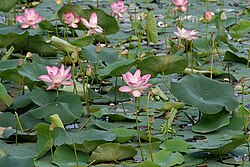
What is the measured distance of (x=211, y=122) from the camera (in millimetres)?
2473

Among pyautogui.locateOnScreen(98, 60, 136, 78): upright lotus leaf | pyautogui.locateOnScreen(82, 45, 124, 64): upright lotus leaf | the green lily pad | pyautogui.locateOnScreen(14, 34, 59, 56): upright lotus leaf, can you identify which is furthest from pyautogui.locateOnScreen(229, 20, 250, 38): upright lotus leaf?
the green lily pad

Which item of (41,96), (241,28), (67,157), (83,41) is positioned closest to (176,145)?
(67,157)

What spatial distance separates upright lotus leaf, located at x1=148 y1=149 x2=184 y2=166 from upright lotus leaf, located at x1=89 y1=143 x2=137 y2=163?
9 centimetres

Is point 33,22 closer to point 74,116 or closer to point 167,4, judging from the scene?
point 74,116

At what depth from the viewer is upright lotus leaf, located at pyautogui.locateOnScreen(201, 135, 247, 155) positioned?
2.11 m

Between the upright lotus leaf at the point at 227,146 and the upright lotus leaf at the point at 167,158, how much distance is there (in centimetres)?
8

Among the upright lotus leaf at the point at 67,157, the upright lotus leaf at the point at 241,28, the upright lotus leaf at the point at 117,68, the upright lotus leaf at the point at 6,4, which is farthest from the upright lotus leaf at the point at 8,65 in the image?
the upright lotus leaf at the point at 241,28

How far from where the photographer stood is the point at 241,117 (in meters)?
2.49

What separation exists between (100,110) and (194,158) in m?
0.55

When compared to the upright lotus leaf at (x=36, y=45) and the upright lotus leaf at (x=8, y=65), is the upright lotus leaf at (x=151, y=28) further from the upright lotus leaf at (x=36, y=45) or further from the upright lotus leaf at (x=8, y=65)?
the upright lotus leaf at (x=8, y=65)

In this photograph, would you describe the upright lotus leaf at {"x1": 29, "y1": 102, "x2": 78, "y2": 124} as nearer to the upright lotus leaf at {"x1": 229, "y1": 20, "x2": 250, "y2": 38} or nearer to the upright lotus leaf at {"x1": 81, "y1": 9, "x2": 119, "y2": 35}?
the upright lotus leaf at {"x1": 81, "y1": 9, "x2": 119, "y2": 35}

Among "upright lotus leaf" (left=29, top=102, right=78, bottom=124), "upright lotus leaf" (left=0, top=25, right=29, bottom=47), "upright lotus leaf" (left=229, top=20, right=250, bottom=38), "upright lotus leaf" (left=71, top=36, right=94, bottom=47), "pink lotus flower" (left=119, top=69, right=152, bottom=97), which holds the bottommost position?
"upright lotus leaf" (left=229, top=20, right=250, bottom=38)

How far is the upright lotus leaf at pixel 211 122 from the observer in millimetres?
2429

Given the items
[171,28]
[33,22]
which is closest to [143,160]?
[33,22]
